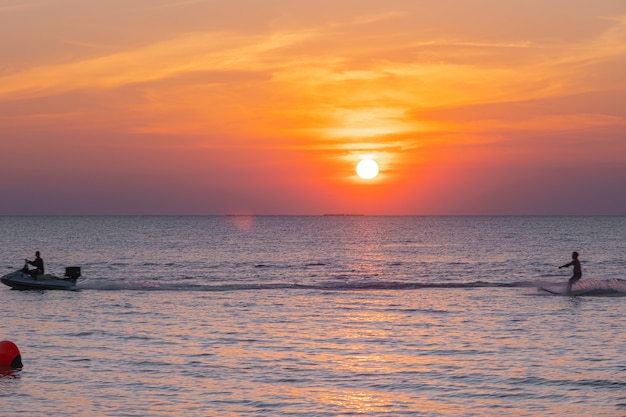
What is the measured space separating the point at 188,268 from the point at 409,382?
5256 centimetres

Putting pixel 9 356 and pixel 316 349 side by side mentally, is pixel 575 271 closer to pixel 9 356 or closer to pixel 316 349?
pixel 316 349

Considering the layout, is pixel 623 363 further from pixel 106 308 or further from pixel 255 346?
pixel 106 308

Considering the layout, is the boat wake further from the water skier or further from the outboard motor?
Answer: the water skier

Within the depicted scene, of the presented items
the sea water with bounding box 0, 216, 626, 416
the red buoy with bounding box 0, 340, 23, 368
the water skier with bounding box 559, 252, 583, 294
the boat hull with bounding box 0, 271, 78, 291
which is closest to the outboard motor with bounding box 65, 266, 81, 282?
the boat hull with bounding box 0, 271, 78, 291

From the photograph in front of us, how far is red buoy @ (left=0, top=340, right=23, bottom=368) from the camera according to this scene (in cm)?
2116

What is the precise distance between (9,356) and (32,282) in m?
24.7

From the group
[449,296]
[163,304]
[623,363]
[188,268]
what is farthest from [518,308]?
[188,268]

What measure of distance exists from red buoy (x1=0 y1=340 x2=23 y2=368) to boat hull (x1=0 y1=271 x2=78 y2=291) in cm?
2424

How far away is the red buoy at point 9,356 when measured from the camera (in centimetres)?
2116

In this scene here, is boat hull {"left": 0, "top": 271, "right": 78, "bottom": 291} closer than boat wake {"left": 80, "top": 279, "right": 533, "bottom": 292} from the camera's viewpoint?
Yes

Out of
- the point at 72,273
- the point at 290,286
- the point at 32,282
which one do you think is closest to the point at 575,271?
the point at 290,286

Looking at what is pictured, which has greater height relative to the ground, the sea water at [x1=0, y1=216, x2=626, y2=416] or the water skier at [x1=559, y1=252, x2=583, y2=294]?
the water skier at [x1=559, y1=252, x2=583, y2=294]

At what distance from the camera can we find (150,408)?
680 inches

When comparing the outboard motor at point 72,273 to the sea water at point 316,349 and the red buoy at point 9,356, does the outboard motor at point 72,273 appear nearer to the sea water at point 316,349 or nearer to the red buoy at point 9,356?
the sea water at point 316,349
